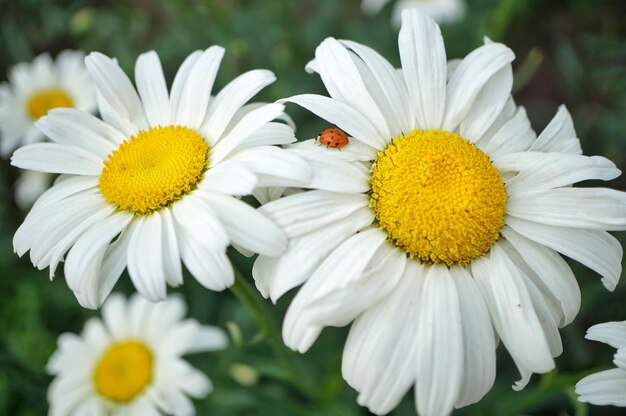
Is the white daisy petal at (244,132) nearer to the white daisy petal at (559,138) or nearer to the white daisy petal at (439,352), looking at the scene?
the white daisy petal at (439,352)

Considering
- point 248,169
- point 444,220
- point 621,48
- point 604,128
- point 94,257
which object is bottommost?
point 604,128

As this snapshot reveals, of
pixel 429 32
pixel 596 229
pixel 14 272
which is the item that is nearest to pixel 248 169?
pixel 429 32

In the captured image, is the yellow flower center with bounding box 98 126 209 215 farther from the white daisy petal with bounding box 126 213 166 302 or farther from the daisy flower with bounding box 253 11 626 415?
the daisy flower with bounding box 253 11 626 415

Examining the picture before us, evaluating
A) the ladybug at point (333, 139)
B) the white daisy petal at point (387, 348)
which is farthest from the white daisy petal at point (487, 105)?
the white daisy petal at point (387, 348)

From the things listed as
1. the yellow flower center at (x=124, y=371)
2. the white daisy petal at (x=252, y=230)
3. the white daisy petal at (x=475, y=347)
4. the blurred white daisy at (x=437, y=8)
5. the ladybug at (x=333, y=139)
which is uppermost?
the ladybug at (x=333, y=139)

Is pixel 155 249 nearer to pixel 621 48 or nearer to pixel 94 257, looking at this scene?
pixel 94 257

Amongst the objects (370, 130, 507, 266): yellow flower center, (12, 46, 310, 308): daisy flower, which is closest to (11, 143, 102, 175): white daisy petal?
(12, 46, 310, 308): daisy flower

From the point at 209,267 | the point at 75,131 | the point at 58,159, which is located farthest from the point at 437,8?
the point at 209,267
